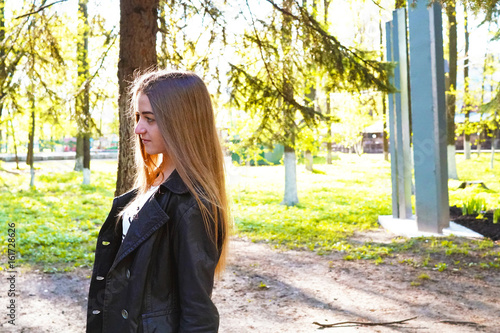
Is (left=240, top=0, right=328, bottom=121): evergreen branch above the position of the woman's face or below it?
above

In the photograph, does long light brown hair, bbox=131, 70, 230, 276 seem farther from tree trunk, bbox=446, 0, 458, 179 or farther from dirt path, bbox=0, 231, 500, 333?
tree trunk, bbox=446, 0, 458, 179

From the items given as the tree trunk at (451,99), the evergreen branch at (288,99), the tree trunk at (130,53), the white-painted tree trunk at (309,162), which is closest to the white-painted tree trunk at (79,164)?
the white-painted tree trunk at (309,162)

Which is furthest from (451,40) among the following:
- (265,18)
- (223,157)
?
(223,157)

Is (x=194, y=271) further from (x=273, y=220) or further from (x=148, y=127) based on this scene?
(x=273, y=220)

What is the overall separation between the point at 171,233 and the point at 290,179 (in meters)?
11.7

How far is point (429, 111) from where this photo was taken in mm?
8031

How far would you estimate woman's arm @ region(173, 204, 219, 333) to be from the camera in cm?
161

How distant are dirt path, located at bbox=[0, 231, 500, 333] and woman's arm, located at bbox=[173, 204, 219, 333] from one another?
9.60 feet

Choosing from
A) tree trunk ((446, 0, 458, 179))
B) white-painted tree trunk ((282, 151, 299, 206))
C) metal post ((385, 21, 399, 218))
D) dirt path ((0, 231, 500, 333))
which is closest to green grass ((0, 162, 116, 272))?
dirt path ((0, 231, 500, 333))

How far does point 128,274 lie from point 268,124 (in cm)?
604

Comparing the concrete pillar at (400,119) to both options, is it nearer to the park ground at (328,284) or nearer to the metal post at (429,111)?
the park ground at (328,284)

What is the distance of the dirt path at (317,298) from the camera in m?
4.50

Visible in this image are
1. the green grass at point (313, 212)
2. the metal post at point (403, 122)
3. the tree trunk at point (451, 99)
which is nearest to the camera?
the green grass at point (313, 212)

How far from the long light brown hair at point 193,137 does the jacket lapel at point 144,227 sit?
0.13 metres
